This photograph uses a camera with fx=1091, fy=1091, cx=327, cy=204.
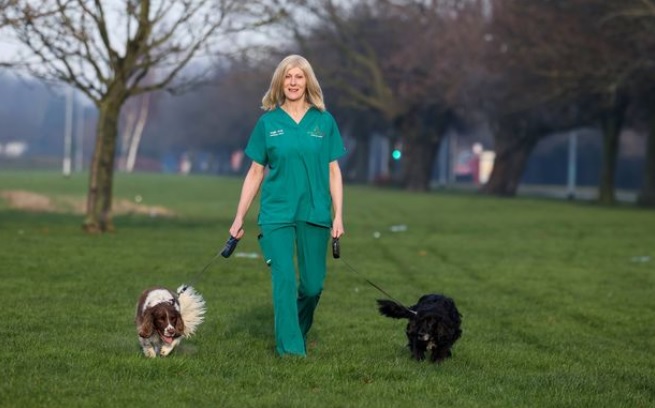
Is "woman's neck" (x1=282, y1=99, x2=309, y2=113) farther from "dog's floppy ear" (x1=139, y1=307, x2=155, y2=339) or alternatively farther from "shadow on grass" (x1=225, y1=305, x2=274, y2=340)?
"shadow on grass" (x1=225, y1=305, x2=274, y2=340)

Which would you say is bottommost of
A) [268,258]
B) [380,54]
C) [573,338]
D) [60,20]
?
[573,338]

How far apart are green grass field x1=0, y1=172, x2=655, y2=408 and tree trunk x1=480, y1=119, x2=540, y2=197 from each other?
29.1 metres

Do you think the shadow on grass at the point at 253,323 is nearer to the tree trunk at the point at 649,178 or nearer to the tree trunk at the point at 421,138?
the tree trunk at the point at 649,178

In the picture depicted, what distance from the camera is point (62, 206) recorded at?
1359 inches

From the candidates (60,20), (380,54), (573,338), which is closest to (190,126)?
(380,54)

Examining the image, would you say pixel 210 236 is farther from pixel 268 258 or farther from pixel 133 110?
pixel 133 110

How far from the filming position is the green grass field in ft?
24.0

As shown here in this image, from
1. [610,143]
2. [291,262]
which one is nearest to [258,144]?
[291,262]

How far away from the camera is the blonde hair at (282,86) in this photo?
805 cm

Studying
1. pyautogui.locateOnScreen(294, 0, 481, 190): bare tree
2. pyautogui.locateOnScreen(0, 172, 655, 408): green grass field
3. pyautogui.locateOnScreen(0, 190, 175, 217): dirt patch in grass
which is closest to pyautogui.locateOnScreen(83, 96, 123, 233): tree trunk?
pyautogui.locateOnScreen(0, 172, 655, 408): green grass field

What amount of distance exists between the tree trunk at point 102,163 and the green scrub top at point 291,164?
546 inches

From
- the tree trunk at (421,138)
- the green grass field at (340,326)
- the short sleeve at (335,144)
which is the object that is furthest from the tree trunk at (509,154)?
the short sleeve at (335,144)

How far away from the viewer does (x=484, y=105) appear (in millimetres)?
52438

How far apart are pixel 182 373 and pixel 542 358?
131 inches
